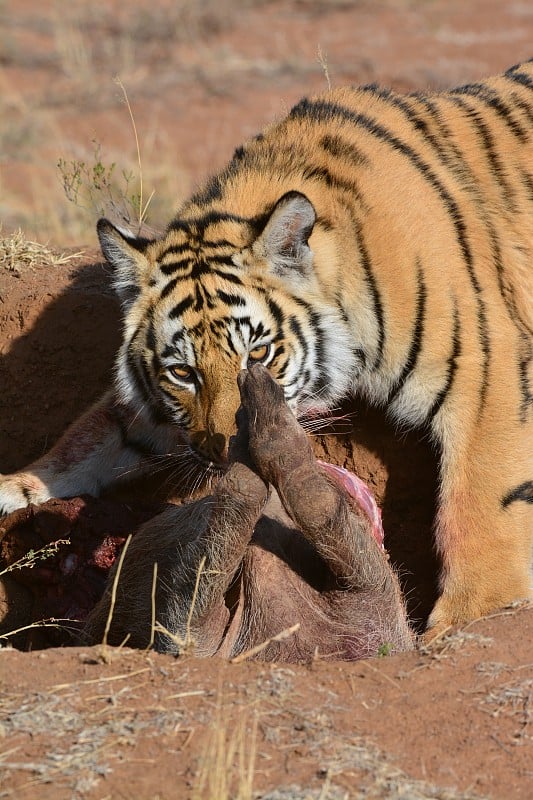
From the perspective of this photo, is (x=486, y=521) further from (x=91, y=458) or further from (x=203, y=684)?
(x=91, y=458)

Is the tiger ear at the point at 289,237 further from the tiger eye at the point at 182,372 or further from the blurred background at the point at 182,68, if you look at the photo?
the blurred background at the point at 182,68

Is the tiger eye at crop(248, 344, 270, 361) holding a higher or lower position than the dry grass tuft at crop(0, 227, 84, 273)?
lower

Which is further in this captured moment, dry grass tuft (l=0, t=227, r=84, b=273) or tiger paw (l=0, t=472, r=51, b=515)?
dry grass tuft (l=0, t=227, r=84, b=273)

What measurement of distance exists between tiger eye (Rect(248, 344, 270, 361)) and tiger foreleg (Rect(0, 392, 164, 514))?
3.83 feet

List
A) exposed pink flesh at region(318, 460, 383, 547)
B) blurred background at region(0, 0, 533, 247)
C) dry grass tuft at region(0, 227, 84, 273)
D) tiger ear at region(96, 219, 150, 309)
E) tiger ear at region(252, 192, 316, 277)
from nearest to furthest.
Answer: tiger ear at region(252, 192, 316, 277) → tiger ear at region(96, 219, 150, 309) → exposed pink flesh at region(318, 460, 383, 547) → dry grass tuft at region(0, 227, 84, 273) → blurred background at region(0, 0, 533, 247)

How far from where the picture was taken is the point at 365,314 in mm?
4148

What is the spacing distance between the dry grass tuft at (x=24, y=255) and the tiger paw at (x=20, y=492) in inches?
52.6

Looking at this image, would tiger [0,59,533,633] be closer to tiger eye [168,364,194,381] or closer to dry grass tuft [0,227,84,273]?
tiger eye [168,364,194,381]

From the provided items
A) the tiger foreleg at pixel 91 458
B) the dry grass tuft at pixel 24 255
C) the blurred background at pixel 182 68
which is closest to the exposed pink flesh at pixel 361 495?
the tiger foreleg at pixel 91 458

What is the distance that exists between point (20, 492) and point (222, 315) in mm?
1539

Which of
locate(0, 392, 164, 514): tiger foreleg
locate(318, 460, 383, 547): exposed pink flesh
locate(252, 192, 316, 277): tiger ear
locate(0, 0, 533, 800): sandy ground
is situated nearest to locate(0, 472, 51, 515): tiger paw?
locate(0, 392, 164, 514): tiger foreleg

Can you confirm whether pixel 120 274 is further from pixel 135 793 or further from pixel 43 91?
pixel 43 91

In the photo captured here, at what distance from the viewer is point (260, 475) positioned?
3410mm

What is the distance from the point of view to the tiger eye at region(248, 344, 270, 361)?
401cm
